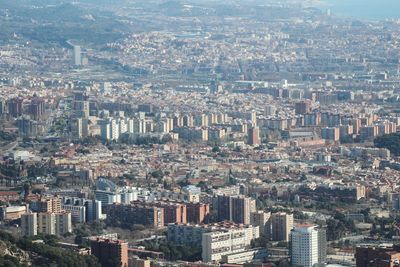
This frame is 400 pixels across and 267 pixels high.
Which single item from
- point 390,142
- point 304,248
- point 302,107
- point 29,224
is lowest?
point 302,107

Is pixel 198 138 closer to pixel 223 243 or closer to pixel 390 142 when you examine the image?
pixel 390 142

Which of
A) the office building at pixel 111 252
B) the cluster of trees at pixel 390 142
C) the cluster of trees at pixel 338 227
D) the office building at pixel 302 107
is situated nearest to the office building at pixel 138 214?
the cluster of trees at pixel 338 227

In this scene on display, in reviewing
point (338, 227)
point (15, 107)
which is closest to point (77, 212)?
point (338, 227)

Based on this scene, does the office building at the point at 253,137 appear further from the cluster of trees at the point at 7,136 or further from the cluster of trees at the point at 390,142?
the cluster of trees at the point at 7,136

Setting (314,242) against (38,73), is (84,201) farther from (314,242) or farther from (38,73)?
(38,73)

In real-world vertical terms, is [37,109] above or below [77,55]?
above

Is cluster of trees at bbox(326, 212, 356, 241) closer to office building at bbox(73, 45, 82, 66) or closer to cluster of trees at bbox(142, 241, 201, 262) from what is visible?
cluster of trees at bbox(142, 241, 201, 262)
